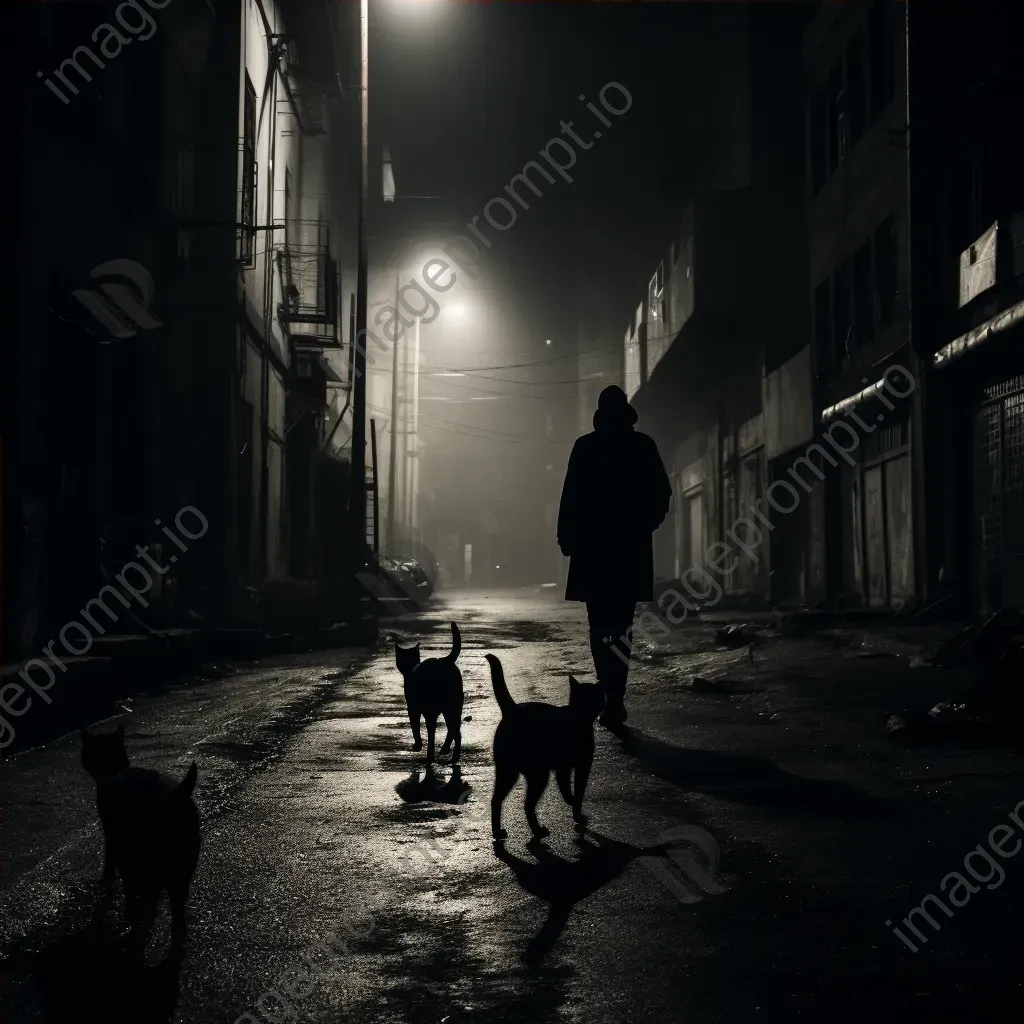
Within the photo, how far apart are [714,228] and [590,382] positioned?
1283 inches

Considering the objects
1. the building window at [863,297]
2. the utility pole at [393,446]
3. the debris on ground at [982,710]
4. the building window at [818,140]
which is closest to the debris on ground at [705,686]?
the debris on ground at [982,710]

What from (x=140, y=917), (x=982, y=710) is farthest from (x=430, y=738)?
(x=982, y=710)

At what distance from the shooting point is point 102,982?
3.03 metres

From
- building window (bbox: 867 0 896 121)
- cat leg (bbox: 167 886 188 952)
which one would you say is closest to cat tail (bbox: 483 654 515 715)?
cat leg (bbox: 167 886 188 952)

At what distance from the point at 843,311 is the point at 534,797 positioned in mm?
18871

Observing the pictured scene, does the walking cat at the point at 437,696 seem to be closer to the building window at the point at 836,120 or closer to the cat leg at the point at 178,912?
the cat leg at the point at 178,912

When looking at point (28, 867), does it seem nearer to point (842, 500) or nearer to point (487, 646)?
point (487, 646)

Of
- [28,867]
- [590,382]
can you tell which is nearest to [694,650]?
[28,867]

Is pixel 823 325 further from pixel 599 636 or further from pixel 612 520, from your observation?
pixel 599 636

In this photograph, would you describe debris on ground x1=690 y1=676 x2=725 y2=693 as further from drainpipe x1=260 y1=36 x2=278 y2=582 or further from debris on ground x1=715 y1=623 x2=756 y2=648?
drainpipe x1=260 y1=36 x2=278 y2=582

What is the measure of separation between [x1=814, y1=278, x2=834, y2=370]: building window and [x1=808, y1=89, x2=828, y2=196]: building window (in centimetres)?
198

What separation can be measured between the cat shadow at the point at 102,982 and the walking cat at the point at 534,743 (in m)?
1.53

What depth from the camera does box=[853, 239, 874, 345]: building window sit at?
20328 mm

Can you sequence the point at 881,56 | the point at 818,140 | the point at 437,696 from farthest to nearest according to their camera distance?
the point at 818,140, the point at 881,56, the point at 437,696
